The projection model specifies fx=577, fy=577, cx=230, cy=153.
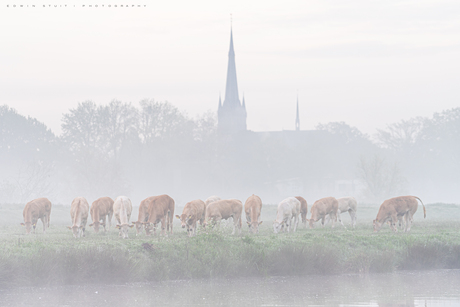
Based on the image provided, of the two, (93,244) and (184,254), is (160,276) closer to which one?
(184,254)

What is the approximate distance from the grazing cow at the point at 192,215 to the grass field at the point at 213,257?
1.57m

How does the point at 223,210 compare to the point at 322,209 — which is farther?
the point at 322,209

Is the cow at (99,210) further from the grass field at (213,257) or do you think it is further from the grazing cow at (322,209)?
the grazing cow at (322,209)

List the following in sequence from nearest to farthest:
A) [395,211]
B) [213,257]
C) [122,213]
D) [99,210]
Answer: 1. [213,257]
2. [122,213]
3. [99,210]
4. [395,211]

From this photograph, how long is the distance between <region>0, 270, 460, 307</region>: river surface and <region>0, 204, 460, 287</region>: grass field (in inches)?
15.2

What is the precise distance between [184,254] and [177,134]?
70.9 metres

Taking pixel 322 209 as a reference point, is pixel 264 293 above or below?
below

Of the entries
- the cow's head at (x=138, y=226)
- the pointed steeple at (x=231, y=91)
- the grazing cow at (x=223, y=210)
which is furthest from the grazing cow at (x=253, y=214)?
the pointed steeple at (x=231, y=91)

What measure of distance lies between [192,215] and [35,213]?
7.56 meters

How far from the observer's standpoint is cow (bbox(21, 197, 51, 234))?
24166 millimetres

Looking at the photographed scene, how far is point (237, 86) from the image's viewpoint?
5379 inches

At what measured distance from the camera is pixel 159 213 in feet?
73.3

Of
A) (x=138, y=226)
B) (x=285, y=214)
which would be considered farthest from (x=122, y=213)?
(x=285, y=214)

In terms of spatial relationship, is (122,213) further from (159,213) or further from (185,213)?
(185,213)
